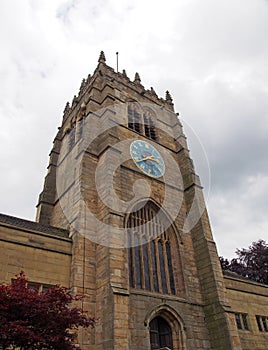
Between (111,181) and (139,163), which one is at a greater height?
(139,163)

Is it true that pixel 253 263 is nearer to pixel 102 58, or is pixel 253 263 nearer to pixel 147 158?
pixel 147 158

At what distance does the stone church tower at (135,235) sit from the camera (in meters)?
11.8

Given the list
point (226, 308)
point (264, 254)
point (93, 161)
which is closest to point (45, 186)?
point (93, 161)

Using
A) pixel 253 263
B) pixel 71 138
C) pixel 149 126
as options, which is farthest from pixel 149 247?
pixel 253 263

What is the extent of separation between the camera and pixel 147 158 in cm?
1867

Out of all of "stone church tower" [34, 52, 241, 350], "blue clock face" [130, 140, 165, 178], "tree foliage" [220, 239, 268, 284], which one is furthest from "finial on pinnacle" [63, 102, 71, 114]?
"tree foliage" [220, 239, 268, 284]

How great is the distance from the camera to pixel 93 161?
53.2 ft

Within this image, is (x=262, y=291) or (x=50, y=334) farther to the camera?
(x=262, y=291)

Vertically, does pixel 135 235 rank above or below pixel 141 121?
below

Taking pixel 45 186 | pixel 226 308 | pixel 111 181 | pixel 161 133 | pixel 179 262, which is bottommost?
pixel 226 308

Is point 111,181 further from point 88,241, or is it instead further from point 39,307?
point 39,307

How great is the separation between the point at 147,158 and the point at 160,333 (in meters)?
9.70

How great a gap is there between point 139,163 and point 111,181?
149 inches

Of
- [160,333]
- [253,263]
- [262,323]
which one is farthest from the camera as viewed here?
[253,263]
